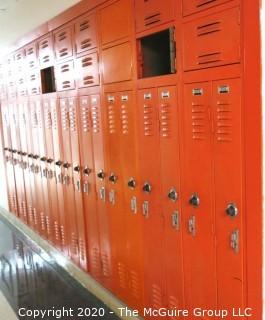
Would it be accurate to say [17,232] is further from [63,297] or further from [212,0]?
[212,0]

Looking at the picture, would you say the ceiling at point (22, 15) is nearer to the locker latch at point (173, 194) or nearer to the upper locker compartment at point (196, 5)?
the upper locker compartment at point (196, 5)

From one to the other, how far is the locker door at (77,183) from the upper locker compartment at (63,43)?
0.43 metres

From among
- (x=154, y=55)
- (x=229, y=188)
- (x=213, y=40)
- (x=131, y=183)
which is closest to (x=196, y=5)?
(x=213, y=40)

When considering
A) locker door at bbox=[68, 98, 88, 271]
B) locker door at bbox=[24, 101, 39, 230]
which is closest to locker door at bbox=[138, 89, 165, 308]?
locker door at bbox=[68, 98, 88, 271]

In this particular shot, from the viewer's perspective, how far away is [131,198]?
278 centimetres

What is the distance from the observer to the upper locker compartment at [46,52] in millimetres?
3766

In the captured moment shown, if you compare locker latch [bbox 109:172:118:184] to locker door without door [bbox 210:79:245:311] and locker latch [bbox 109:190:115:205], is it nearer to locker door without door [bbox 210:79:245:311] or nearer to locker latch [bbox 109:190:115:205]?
locker latch [bbox 109:190:115:205]

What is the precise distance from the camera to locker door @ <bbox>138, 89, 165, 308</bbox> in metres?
2.45

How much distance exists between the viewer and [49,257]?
4.32m

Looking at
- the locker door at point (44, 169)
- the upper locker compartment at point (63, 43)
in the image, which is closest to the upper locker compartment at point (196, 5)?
the upper locker compartment at point (63, 43)

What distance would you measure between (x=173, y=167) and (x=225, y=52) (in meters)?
0.77

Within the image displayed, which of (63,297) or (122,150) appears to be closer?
(122,150)

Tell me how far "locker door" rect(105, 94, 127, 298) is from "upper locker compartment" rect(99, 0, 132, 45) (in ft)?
1.43

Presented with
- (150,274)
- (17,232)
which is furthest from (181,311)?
(17,232)
